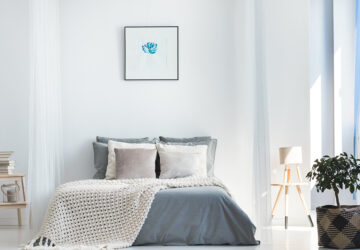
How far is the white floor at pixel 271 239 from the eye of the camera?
4.41 m

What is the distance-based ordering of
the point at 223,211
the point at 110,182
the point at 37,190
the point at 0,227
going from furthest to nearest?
1. the point at 0,227
2. the point at 110,182
3. the point at 37,190
4. the point at 223,211

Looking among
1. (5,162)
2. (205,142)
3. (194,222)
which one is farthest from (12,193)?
(194,222)

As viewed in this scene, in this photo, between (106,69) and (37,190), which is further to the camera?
(106,69)

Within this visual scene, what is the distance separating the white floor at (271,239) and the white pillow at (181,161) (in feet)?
3.28

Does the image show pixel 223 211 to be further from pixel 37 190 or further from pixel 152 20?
pixel 152 20

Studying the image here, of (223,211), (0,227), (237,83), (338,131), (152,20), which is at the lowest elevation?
(0,227)

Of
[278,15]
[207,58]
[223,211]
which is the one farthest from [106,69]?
[223,211]

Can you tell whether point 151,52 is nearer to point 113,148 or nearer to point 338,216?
point 113,148

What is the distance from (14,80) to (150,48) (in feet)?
5.13

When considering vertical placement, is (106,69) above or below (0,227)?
above

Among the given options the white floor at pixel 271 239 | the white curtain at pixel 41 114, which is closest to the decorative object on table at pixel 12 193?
the white floor at pixel 271 239

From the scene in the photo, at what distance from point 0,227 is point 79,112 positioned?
1505mm

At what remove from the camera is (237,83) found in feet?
20.4

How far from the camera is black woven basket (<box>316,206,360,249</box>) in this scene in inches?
170
